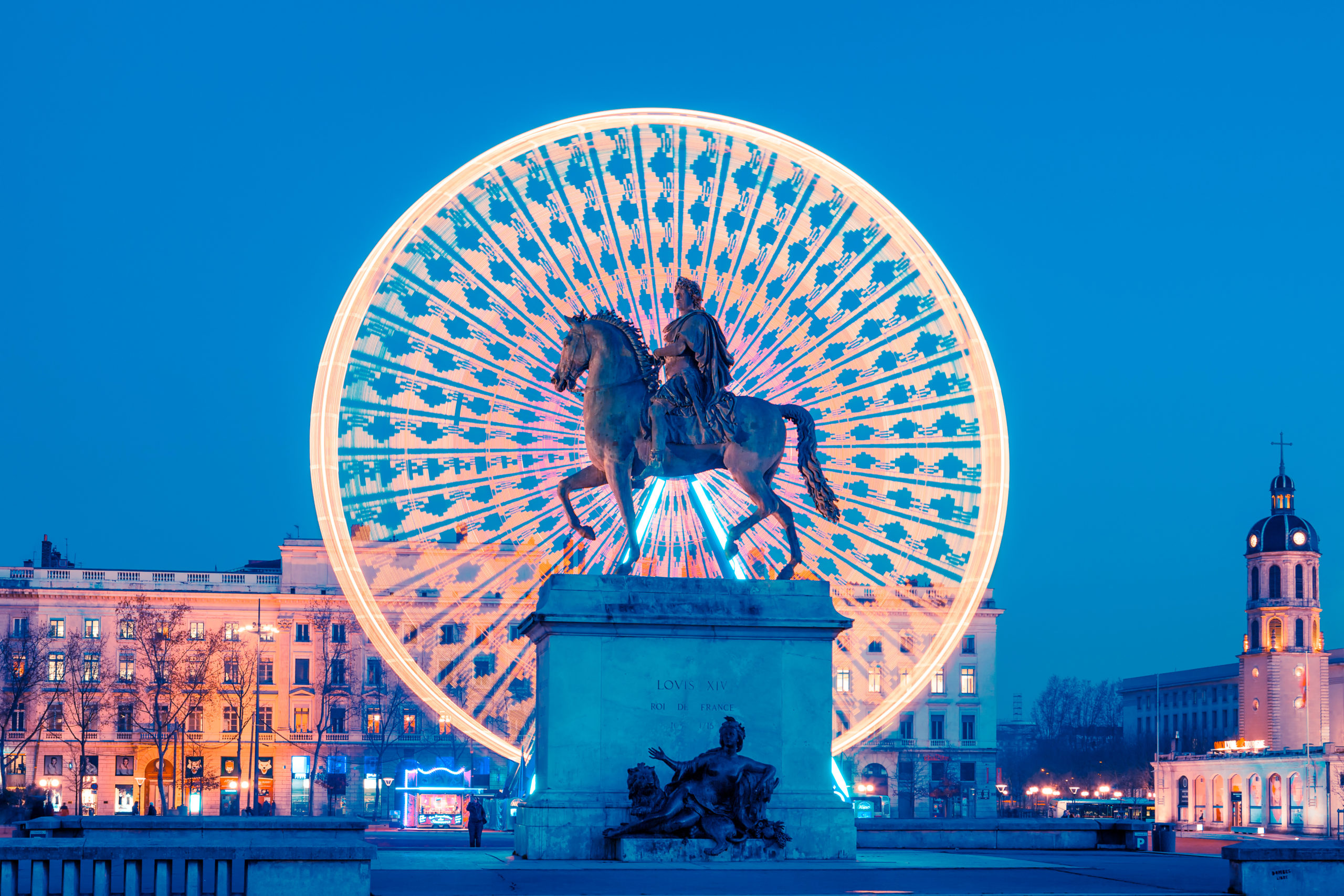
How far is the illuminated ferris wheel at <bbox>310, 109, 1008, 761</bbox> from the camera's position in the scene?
1355 inches

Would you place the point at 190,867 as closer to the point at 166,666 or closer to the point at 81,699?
the point at 166,666

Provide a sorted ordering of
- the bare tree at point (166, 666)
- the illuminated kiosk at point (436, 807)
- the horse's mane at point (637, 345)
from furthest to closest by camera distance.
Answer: the bare tree at point (166, 666) → the illuminated kiosk at point (436, 807) → the horse's mane at point (637, 345)

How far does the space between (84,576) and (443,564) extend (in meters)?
83.5

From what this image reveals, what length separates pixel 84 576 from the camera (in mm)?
115312

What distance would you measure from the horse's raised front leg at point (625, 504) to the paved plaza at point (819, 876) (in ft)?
14.4

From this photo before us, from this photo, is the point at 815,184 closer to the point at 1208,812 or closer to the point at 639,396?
the point at 639,396

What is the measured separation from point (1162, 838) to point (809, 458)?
911 cm

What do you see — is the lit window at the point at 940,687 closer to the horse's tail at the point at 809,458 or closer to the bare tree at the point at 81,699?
the bare tree at the point at 81,699

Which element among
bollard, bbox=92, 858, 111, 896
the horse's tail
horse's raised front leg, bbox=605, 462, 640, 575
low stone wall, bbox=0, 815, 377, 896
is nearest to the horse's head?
horse's raised front leg, bbox=605, 462, 640, 575

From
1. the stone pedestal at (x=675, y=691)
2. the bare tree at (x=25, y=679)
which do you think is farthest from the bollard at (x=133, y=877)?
the bare tree at (x=25, y=679)

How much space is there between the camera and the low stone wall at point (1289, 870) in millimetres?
18922

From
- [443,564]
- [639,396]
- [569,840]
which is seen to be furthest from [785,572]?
[443,564]

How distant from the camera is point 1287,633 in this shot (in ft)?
583

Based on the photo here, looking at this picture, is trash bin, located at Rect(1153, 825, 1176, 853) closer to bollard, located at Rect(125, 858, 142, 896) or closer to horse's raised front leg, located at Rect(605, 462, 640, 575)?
horse's raised front leg, located at Rect(605, 462, 640, 575)
